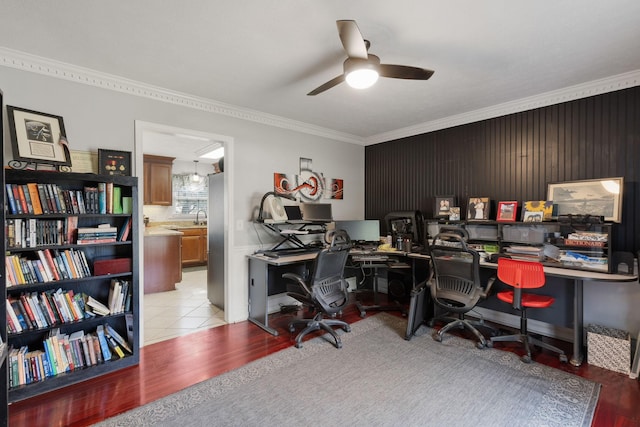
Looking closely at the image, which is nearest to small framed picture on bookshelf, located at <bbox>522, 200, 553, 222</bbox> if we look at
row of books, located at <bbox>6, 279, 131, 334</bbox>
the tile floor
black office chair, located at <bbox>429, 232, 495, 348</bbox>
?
black office chair, located at <bbox>429, 232, 495, 348</bbox>

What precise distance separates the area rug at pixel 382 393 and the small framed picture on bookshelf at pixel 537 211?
1347 mm

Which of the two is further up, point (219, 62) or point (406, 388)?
point (219, 62)

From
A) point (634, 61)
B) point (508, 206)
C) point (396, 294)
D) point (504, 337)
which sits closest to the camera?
point (634, 61)

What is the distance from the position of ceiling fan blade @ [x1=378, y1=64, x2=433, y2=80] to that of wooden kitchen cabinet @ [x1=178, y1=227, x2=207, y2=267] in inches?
227

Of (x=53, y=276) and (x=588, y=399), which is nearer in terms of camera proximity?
(x=588, y=399)

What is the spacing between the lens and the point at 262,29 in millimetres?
2031

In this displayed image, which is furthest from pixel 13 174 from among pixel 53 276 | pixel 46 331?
pixel 46 331

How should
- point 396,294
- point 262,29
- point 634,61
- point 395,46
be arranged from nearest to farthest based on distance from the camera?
point 262,29 < point 395,46 < point 634,61 < point 396,294

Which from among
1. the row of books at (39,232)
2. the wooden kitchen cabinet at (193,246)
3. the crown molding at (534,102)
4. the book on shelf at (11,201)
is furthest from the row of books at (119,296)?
the wooden kitchen cabinet at (193,246)

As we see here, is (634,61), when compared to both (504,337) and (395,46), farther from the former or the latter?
(504,337)

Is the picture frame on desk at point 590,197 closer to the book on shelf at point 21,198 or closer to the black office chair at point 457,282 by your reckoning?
the black office chair at point 457,282

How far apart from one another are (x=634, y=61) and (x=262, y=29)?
2.97 meters

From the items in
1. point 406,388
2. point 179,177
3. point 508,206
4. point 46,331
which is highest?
point 179,177

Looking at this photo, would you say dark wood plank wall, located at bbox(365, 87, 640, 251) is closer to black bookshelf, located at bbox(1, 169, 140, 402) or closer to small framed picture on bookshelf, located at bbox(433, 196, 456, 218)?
small framed picture on bookshelf, located at bbox(433, 196, 456, 218)
